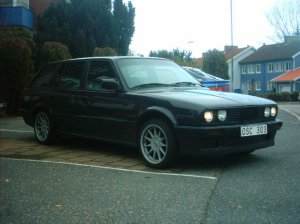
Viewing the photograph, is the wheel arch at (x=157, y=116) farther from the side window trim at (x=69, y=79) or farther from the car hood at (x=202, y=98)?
the side window trim at (x=69, y=79)

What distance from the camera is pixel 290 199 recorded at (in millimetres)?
4727

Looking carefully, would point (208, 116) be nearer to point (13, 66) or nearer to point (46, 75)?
point (46, 75)

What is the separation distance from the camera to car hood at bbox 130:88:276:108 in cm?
614

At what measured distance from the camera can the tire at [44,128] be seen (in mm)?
8539

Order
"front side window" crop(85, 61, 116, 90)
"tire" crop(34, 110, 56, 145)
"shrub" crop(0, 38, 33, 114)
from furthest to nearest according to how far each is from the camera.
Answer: "shrub" crop(0, 38, 33, 114)
"tire" crop(34, 110, 56, 145)
"front side window" crop(85, 61, 116, 90)

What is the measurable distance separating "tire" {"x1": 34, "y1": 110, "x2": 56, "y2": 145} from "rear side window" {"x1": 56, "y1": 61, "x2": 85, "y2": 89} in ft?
2.14

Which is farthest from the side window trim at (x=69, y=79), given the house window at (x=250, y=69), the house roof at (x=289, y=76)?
the house window at (x=250, y=69)

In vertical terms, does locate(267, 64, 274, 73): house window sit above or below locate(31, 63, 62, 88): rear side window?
above

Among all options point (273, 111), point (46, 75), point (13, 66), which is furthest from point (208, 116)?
point (13, 66)

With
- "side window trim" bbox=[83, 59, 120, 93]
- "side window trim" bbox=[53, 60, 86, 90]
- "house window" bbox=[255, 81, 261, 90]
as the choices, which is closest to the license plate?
"side window trim" bbox=[83, 59, 120, 93]

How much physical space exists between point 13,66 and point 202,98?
9.80 metres

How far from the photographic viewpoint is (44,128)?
8.72m

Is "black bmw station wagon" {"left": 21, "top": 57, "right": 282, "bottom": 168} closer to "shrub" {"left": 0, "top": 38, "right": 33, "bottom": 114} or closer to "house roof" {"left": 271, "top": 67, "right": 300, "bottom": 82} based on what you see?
"shrub" {"left": 0, "top": 38, "right": 33, "bottom": 114}

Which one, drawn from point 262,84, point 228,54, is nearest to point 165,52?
point 262,84
